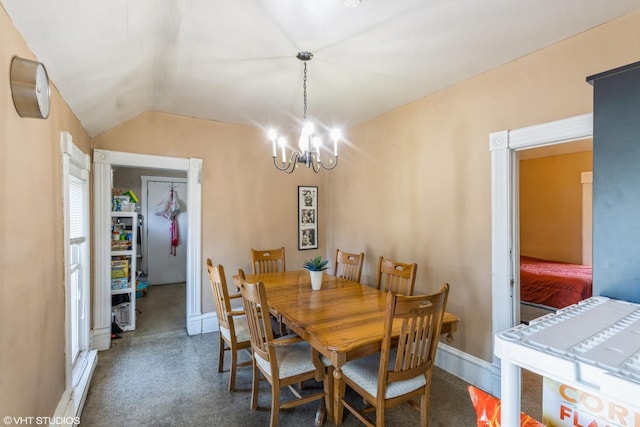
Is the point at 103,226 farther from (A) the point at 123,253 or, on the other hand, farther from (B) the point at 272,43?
(B) the point at 272,43

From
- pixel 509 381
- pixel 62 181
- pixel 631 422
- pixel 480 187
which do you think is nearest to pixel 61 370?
pixel 62 181

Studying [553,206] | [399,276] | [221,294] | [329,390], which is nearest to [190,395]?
[221,294]

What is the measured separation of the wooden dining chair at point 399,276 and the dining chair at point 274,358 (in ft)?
3.41

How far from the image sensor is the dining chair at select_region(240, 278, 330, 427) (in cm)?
186

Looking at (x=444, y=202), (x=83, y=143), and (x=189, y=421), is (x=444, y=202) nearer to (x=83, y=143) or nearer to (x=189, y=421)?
(x=189, y=421)

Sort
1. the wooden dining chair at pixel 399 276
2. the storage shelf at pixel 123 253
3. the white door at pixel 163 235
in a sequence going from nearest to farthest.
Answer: the wooden dining chair at pixel 399 276, the storage shelf at pixel 123 253, the white door at pixel 163 235

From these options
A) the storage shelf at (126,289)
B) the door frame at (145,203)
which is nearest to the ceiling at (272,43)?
the storage shelf at (126,289)

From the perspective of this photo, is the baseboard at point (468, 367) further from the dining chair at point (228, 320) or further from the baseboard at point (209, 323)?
the baseboard at point (209, 323)

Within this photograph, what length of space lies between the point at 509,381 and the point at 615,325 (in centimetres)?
47

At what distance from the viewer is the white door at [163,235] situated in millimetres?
6012

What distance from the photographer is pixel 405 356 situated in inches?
67.7

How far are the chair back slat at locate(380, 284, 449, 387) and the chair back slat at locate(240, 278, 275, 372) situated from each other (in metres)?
0.69

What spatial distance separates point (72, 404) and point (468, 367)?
293 cm

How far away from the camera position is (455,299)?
272cm
